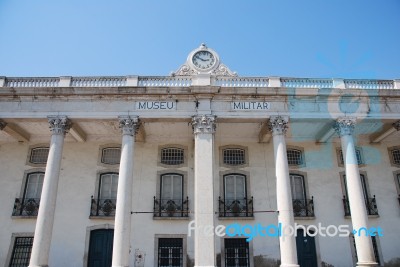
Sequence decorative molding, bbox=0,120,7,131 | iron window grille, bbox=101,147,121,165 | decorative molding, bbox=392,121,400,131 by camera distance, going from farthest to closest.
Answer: iron window grille, bbox=101,147,121,165
decorative molding, bbox=392,121,400,131
decorative molding, bbox=0,120,7,131

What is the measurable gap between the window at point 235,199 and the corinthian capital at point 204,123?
172 inches

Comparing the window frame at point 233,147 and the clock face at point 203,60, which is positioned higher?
the clock face at point 203,60

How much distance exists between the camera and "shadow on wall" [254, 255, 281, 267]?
17.6 m

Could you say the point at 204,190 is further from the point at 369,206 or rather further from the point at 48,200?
the point at 369,206

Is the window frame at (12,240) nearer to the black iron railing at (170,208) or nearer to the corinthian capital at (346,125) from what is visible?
the black iron railing at (170,208)

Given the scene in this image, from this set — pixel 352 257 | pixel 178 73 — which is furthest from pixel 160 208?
pixel 352 257

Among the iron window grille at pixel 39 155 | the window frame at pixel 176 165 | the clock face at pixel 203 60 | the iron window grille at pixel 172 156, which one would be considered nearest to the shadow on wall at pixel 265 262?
the window frame at pixel 176 165

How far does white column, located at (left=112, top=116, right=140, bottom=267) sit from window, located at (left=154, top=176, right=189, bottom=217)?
332cm

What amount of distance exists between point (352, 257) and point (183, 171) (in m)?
9.98

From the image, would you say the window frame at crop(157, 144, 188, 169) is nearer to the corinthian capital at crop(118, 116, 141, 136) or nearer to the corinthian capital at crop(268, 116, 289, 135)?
the corinthian capital at crop(118, 116, 141, 136)

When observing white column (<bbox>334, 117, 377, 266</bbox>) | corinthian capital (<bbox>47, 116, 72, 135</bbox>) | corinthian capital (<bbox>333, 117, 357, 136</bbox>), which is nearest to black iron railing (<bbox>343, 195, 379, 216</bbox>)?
white column (<bbox>334, 117, 377, 266</bbox>)

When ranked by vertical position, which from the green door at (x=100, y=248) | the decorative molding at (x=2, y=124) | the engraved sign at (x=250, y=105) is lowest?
the green door at (x=100, y=248)

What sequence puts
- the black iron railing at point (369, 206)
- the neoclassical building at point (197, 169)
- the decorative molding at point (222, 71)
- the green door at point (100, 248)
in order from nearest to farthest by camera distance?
the neoclassical building at point (197, 169), the green door at point (100, 248), the decorative molding at point (222, 71), the black iron railing at point (369, 206)

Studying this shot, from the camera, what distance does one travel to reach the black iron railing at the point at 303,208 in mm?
18469
